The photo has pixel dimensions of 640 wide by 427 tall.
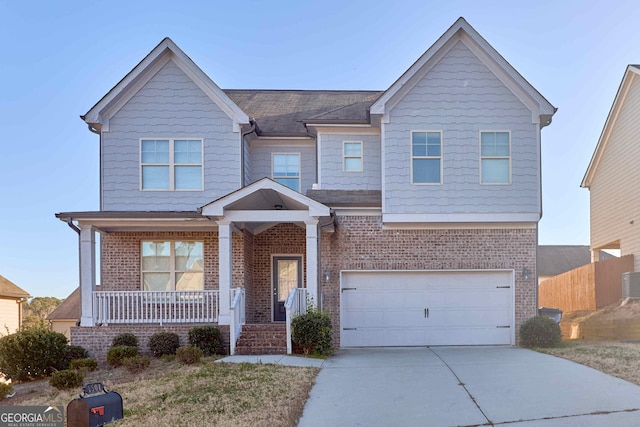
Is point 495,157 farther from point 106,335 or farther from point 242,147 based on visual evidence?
point 106,335

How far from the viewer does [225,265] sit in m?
13.3

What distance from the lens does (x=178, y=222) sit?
14117 millimetres

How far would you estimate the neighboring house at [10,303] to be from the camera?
91.1 ft

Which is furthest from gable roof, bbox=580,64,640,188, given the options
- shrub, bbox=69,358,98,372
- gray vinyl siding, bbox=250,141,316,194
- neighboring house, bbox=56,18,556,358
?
shrub, bbox=69,358,98,372

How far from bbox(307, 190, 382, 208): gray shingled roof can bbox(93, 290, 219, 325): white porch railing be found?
3702 mm

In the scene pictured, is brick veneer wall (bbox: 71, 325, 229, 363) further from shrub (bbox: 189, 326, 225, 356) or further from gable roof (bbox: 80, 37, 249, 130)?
gable roof (bbox: 80, 37, 249, 130)

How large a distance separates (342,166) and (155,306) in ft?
20.6

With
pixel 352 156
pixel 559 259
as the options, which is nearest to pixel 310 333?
pixel 352 156

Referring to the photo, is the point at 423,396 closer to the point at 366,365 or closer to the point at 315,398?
the point at 315,398

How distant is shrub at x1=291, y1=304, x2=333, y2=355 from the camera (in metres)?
12.5

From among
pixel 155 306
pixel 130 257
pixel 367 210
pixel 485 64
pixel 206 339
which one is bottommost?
pixel 206 339

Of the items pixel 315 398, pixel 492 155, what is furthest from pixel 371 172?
pixel 315 398

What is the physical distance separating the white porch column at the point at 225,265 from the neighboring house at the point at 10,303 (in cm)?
1896

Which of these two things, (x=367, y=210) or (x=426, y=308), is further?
(x=426, y=308)
